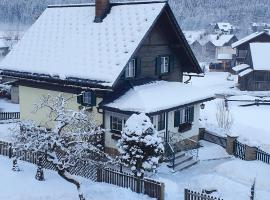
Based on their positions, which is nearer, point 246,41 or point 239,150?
point 239,150

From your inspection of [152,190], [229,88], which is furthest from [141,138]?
[229,88]

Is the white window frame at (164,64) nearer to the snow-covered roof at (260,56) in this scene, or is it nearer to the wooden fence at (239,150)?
the wooden fence at (239,150)

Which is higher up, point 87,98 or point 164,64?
point 164,64

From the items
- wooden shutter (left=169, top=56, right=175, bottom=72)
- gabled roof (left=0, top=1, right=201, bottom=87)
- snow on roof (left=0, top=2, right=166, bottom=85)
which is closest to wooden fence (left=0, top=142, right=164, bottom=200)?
gabled roof (left=0, top=1, right=201, bottom=87)

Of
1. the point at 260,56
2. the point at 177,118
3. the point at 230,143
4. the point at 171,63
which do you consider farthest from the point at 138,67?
the point at 260,56

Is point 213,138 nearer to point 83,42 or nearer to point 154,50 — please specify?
point 154,50

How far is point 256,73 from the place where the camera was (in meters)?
65.6

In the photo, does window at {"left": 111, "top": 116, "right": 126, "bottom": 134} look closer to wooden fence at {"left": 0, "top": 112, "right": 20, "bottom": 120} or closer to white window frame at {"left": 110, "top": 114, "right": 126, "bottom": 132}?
white window frame at {"left": 110, "top": 114, "right": 126, "bottom": 132}

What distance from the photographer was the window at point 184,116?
25.4 metres

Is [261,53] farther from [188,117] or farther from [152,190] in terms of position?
[152,190]

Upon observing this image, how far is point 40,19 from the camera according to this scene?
99.8 feet

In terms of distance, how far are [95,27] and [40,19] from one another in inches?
234

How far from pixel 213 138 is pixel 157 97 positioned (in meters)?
7.40

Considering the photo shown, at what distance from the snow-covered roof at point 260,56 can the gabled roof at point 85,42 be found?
37.8 metres
